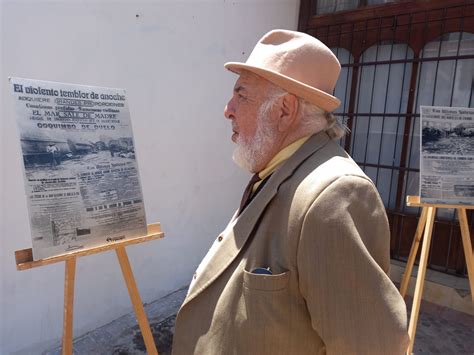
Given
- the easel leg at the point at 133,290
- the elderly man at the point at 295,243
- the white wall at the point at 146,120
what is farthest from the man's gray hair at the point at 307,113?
the white wall at the point at 146,120

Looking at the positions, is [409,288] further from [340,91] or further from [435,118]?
[340,91]

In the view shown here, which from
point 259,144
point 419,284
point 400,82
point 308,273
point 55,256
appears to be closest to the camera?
point 308,273

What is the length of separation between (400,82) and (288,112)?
10.1 ft

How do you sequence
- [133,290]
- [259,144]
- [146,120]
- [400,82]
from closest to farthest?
1. [259,144]
2. [133,290]
3. [146,120]
4. [400,82]

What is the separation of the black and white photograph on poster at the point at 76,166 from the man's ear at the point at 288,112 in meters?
0.94

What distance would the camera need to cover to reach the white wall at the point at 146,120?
2.17 meters

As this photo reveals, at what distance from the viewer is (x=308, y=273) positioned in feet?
2.92

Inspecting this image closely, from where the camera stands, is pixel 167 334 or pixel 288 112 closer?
pixel 288 112

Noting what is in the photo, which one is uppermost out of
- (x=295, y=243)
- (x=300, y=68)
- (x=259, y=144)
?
(x=300, y=68)

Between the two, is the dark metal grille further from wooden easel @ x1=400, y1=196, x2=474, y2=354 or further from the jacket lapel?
the jacket lapel

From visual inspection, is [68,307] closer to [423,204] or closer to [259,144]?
[259,144]

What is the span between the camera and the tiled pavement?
2582mm

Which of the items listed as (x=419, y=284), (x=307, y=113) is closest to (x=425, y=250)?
(x=419, y=284)

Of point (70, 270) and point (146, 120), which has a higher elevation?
point (146, 120)
